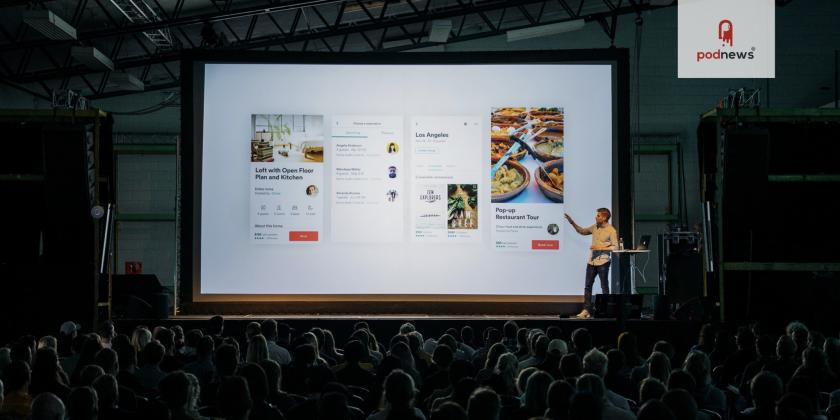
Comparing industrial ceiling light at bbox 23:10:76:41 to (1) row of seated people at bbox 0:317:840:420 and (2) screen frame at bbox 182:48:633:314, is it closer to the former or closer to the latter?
(2) screen frame at bbox 182:48:633:314

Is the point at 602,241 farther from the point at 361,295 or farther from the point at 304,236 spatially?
the point at 304,236

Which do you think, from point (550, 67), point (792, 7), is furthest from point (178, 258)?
point (792, 7)

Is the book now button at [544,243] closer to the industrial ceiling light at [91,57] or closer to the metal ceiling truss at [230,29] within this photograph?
the metal ceiling truss at [230,29]

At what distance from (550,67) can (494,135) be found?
3.82 feet

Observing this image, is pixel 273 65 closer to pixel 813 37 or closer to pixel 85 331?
pixel 85 331

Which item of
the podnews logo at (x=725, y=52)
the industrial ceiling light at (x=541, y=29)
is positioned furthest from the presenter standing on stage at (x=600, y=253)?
the industrial ceiling light at (x=541, y=29)

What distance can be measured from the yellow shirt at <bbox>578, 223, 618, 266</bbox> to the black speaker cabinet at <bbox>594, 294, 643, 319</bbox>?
0.87 meters

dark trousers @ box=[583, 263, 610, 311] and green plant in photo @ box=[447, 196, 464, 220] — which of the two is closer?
dark trousers @ box=[583, 263, 610, 311]

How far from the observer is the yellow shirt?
38.2ft

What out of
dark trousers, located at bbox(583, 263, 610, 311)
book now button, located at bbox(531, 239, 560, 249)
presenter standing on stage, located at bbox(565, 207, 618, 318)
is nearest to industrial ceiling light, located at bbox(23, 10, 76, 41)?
book now button, located at bbox(531, 239, 560, 249)

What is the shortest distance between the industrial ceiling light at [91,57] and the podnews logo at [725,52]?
32.5 ft

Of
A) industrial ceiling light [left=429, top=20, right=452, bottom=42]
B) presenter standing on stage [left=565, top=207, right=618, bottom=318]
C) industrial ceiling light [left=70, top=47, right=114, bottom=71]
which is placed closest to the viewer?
presenter standing on stage [left=565, top=207, right=618, bottom=318]

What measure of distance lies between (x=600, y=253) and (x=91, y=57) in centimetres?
884

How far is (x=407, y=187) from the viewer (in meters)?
12.0
